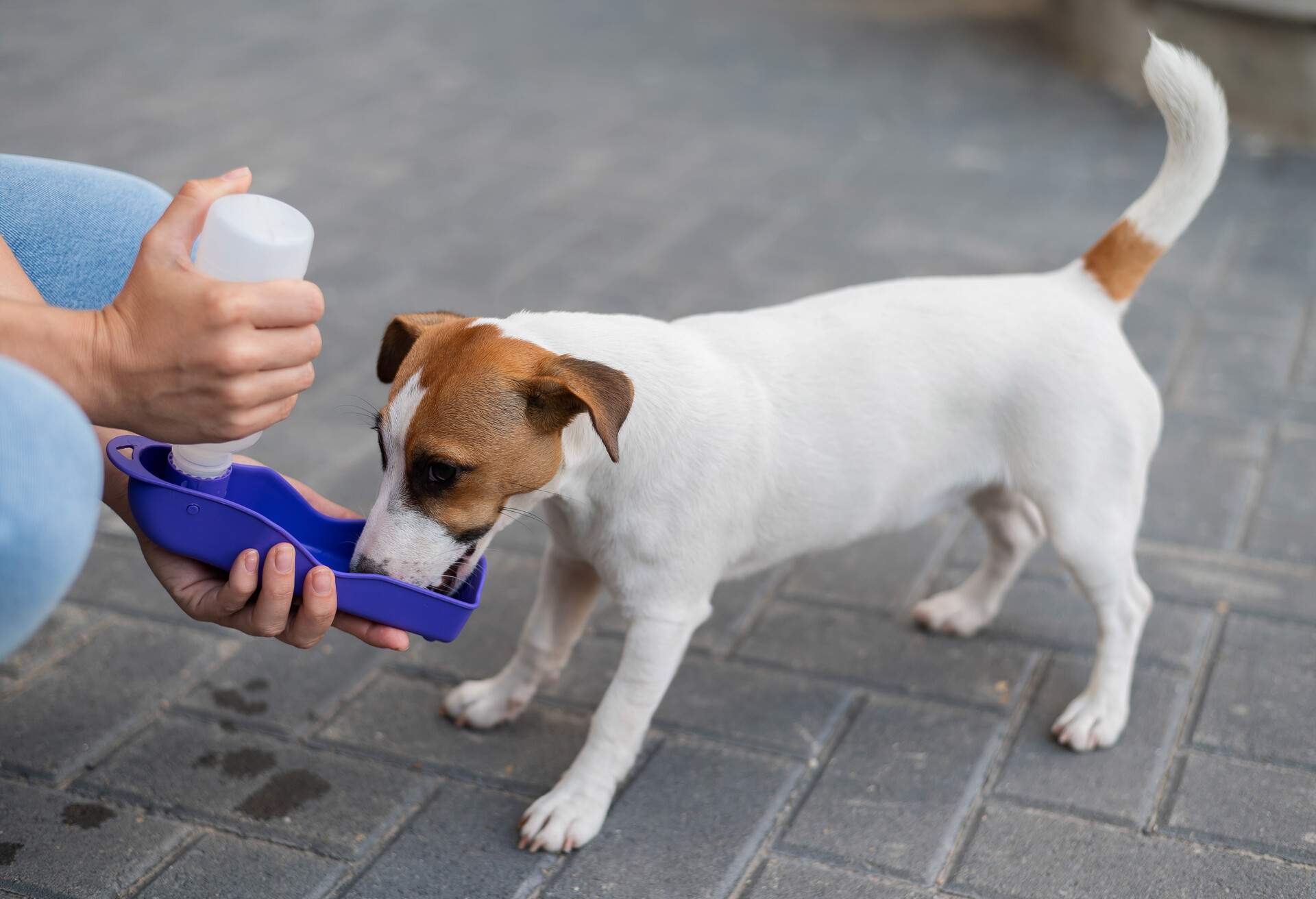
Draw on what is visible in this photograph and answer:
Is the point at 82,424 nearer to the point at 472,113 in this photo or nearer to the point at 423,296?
the point at 423,296

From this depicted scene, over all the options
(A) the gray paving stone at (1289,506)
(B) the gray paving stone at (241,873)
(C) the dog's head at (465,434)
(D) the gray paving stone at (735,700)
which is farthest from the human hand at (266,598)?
(A) the gray paving stone at (1289,506)

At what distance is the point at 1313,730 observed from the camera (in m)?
2.72

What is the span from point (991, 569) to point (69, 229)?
2179 millimetres

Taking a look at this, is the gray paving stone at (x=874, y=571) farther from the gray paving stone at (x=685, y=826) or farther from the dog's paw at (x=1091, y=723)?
the gray paving stone at (x=685, y=826)

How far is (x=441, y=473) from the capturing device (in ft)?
7.06

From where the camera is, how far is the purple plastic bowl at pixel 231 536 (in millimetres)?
2078

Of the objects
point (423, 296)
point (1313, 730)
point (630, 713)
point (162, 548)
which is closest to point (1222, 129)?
point (1313, 730)

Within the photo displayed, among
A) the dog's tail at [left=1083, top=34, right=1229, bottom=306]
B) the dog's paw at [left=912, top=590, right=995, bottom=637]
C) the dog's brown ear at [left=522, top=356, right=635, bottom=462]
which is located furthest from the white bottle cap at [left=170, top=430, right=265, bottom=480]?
the dog's tail at [left=1083, top=34, right=1229, bottom=306]

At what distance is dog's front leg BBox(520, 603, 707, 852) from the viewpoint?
2.42 m

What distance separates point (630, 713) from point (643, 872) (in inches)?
11.5

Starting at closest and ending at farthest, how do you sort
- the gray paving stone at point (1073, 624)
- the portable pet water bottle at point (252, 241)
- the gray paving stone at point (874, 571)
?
the portable pet water bottle at point (252, 241)
the gray paving stone at point (1073, 624)
the gray paving stone at point (874, 571)

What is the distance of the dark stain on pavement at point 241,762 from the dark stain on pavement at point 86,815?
0.19 meters

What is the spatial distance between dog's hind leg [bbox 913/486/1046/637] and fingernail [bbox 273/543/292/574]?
1.63m

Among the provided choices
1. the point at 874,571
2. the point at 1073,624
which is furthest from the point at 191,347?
the point at 1073,624
